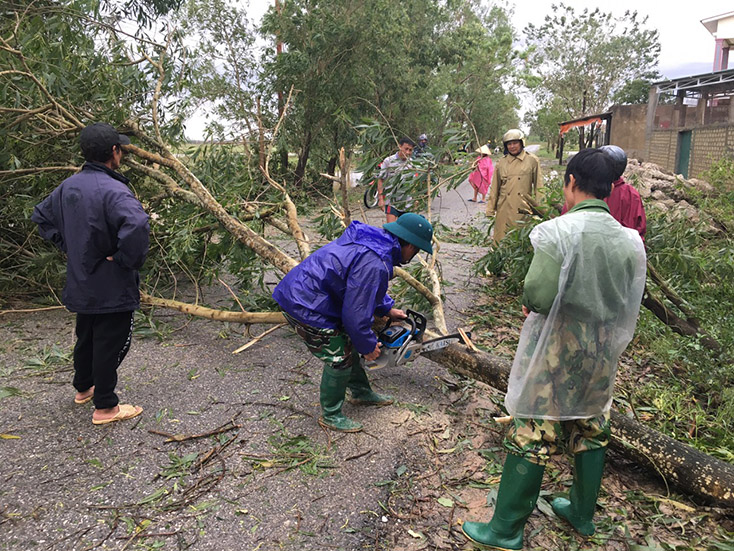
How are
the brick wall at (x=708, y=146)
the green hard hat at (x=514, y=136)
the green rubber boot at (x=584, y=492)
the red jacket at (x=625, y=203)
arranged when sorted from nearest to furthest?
the green rubber boot at (x=584, y=492) → the red jacket at (x=625, y=203) → the green hard hat at (x=514, y=136) → the brick wall at (x=708, y=146)

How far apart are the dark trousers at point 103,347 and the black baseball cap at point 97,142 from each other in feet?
3.19

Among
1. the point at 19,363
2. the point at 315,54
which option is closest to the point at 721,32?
the point at 315,54

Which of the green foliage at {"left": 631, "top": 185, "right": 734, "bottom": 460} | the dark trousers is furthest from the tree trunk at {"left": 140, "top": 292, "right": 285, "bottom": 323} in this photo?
the green foliage at {"left": 631, "top": 185, "right": 734, "bottom": 460}

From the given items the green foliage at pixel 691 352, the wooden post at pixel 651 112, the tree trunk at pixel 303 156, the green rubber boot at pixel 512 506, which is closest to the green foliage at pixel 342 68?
A: the tree trunk at pixel 303 156

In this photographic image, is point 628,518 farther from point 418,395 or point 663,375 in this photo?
point 663,375

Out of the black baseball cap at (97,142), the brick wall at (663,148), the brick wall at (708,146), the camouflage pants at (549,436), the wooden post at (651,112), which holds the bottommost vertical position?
the camouflage pants at (549,436)

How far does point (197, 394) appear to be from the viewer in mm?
3625

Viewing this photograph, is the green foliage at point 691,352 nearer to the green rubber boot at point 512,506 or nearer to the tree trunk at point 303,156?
the green rubber boot at point 512,506

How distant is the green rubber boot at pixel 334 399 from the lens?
124 inches

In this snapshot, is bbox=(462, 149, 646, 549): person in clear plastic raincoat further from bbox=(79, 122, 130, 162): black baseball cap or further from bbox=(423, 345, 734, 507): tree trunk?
bbox=(79, 122, 130, 162): black baseball cap

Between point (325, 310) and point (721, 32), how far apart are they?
2697cm

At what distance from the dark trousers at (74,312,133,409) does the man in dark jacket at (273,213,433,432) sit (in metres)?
0.99

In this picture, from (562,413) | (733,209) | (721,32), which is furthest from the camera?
(721,32)

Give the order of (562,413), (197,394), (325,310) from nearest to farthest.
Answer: (562,413), (325,310), (197,394)
